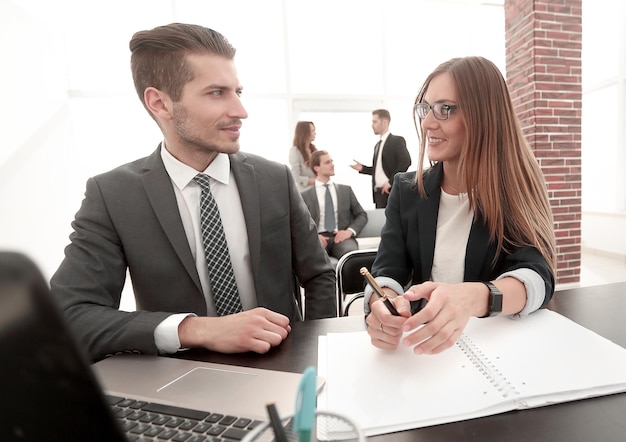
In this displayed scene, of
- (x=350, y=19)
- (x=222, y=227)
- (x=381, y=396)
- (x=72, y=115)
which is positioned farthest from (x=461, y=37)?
(x=381, y=396)

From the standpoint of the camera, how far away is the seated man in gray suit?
369 cm

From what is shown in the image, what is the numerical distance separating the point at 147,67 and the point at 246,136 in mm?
4511

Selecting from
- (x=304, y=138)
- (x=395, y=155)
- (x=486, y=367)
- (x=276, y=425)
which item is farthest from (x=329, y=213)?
(x=276, y=425)

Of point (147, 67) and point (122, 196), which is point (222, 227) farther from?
point (147, 67)

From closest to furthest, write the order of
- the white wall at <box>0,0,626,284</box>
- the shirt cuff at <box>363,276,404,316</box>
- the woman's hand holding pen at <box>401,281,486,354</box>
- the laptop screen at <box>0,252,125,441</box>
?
the laptop screen at <box>0,252,125,441</box> → the woman's hand holding pen at <box>401,281,486,354</box> → the shirt cuff at <box>363,276,404,316</box> → the white wall at <box>0,0,626,284</box>

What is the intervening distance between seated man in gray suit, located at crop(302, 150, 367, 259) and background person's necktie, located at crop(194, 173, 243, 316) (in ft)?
7.92

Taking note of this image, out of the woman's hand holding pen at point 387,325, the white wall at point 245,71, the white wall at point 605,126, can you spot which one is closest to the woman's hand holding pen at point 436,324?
the woman's hand holding pen at point 387,325

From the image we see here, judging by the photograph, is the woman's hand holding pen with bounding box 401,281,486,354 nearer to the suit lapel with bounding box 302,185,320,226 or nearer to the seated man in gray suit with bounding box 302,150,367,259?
the seated man in gray suit with bounding box 302,150,367,259

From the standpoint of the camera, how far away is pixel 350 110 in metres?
5.95

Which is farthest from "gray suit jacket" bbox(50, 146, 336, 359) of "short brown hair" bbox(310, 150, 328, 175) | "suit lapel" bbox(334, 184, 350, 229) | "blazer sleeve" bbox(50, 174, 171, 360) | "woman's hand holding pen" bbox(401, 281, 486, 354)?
"short brown hair" bbox(310, 150, 328, 175)

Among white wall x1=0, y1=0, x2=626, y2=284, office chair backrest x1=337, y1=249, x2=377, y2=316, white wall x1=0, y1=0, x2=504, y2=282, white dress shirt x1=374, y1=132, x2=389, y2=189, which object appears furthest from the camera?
white dress shirt x1=374, y1=132, x2=389, y2=189

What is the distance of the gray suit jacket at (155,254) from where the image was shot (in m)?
0.90

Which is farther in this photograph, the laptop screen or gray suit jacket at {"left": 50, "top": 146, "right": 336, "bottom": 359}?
gray suit jacket at {"left": 50, "top": 146, "right": 336, "bottom": 359}

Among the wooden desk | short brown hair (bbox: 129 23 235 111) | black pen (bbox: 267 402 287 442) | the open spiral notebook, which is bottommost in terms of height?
the wooden desk
